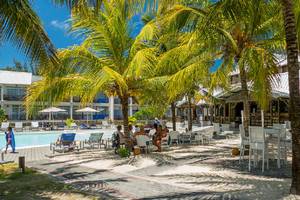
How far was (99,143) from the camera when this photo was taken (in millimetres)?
15938

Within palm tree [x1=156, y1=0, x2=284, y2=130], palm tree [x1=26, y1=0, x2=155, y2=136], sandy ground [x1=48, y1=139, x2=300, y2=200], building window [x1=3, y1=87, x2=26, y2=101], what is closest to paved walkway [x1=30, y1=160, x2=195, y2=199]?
sandy ground [x1=48, y1=139, x2=300, y2=200]

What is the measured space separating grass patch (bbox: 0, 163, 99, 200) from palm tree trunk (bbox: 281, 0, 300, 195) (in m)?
3.85

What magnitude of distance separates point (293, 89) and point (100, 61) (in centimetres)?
683

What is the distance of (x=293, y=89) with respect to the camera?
6230 mm

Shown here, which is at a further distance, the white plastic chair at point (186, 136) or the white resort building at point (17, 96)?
the white resort building at point (17, 96)

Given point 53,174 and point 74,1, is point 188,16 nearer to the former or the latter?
point 74,1

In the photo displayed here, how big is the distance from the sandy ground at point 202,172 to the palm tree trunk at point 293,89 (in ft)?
1.56

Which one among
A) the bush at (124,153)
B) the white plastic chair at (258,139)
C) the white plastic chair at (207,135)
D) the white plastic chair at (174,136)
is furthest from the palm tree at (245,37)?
the white plastic chair at (207,135)

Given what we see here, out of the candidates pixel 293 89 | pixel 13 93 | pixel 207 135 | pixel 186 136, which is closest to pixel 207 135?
pixel 207 135

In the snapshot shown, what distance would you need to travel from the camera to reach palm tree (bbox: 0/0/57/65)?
7371mm

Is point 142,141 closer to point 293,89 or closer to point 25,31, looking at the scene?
point 25,31

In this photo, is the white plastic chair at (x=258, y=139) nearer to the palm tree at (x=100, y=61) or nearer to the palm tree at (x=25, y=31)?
the palm tree at (x=100, y=61)

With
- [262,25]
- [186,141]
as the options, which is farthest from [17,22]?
[186,141]

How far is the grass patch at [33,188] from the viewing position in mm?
7000
